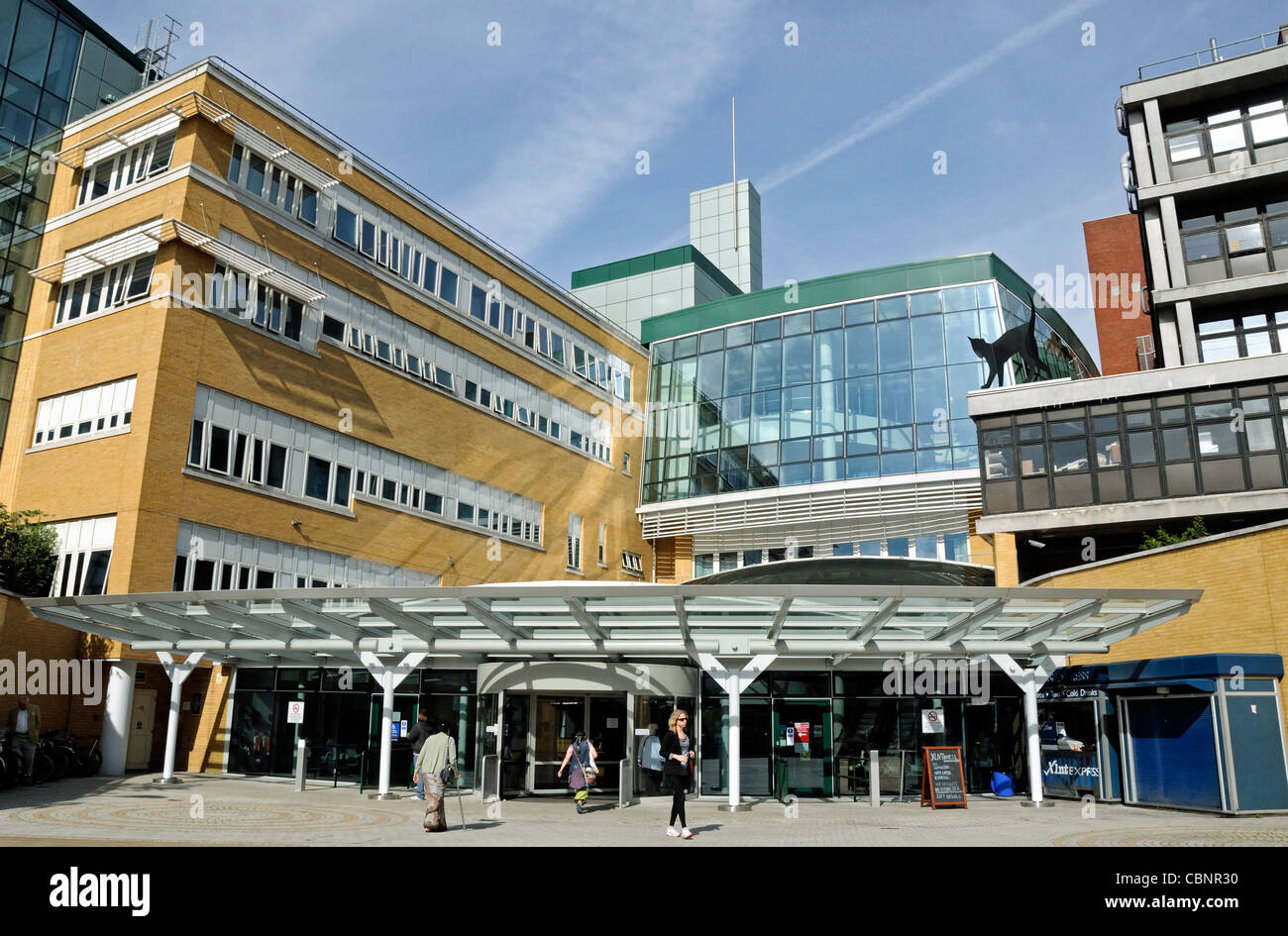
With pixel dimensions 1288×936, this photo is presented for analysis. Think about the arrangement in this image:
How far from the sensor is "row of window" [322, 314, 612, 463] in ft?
104

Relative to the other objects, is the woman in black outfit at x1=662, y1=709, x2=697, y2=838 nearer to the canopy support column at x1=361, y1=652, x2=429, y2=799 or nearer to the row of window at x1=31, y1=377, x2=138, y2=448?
the canopy support column at x1=361, y1=652, x2=429, y2=799

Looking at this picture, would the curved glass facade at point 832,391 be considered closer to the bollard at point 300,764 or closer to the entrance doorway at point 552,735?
the entrance doorway at point 552,735

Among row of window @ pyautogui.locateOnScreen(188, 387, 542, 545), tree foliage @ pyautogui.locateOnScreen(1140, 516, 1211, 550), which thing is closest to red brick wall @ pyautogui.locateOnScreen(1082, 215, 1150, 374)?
tree foliage @ pyautogui.locateOnScreen(1140, 516, 1211, 550)

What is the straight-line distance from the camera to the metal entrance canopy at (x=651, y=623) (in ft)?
52.3

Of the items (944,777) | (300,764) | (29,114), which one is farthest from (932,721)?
(29,114)

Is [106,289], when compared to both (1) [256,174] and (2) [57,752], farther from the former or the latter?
(2) [57,752]

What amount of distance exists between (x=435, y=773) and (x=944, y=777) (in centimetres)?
1060

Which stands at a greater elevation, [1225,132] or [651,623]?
[1225,132]

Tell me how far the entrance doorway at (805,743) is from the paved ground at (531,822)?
0.91 m

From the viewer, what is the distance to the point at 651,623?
18.3m

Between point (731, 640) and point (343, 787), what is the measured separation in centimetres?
954

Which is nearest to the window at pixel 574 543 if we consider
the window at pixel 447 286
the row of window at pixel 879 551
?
the row of window at pixel 879 551

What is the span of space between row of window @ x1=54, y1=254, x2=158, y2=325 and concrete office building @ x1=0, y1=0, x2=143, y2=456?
83.0 inches
